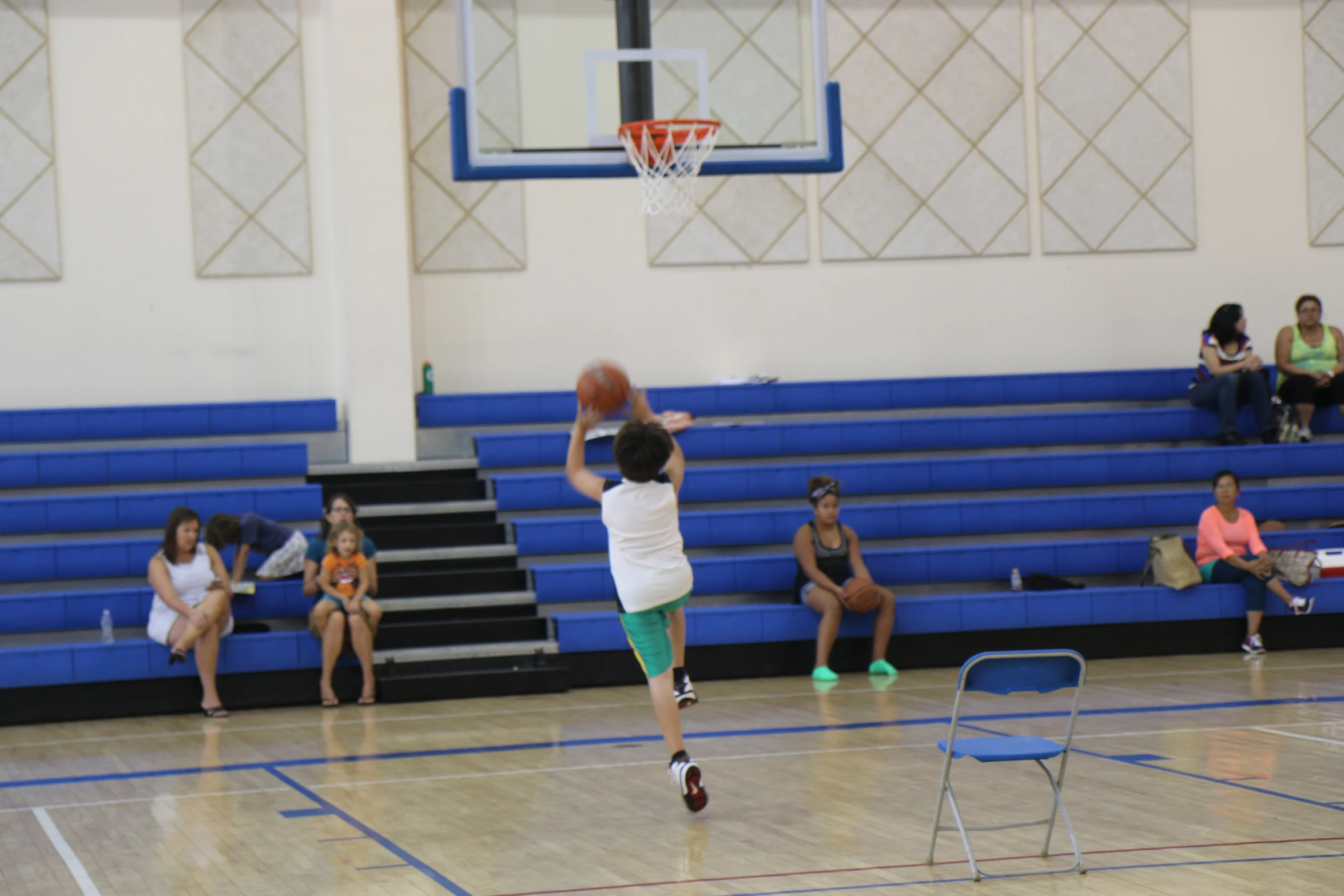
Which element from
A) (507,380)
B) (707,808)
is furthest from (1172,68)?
(707,808)

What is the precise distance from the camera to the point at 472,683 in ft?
25.6

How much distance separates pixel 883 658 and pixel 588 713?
1.93 meters

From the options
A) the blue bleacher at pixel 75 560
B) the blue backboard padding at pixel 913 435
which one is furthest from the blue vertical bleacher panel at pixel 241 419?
the blue bleacher at pixel 75 560

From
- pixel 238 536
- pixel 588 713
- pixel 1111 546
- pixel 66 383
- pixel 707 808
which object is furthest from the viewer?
pixel 66 383

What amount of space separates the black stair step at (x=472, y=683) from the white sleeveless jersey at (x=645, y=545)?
10.6ft

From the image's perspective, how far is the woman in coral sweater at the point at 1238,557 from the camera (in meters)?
8.24

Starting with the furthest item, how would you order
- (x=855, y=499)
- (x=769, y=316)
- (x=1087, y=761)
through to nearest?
1. (x=769, y=316)
2. (x=855, y=499)
3. (x=1087, y=761)

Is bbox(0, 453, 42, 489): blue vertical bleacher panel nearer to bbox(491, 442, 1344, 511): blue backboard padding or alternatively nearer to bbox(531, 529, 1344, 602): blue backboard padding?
bbox(491, 442, 1344, 511): blue backboard padding

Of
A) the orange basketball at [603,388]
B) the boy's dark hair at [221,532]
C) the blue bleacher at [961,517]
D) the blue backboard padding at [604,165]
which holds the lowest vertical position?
the blue bleacher at [961,517]

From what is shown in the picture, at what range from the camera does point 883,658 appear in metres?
8.13

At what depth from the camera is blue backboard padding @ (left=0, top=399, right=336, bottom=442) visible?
9.60 meters

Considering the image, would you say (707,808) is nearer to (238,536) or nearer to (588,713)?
(588,713)

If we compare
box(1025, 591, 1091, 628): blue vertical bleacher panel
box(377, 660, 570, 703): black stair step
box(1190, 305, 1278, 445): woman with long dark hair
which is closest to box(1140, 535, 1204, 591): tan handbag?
box(1025, 591, 1091, 628): blue vertical bleacher panel

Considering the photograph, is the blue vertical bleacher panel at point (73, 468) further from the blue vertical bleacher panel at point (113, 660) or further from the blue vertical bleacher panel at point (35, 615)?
the blue vertical bleacher panel at point (113, 660)
